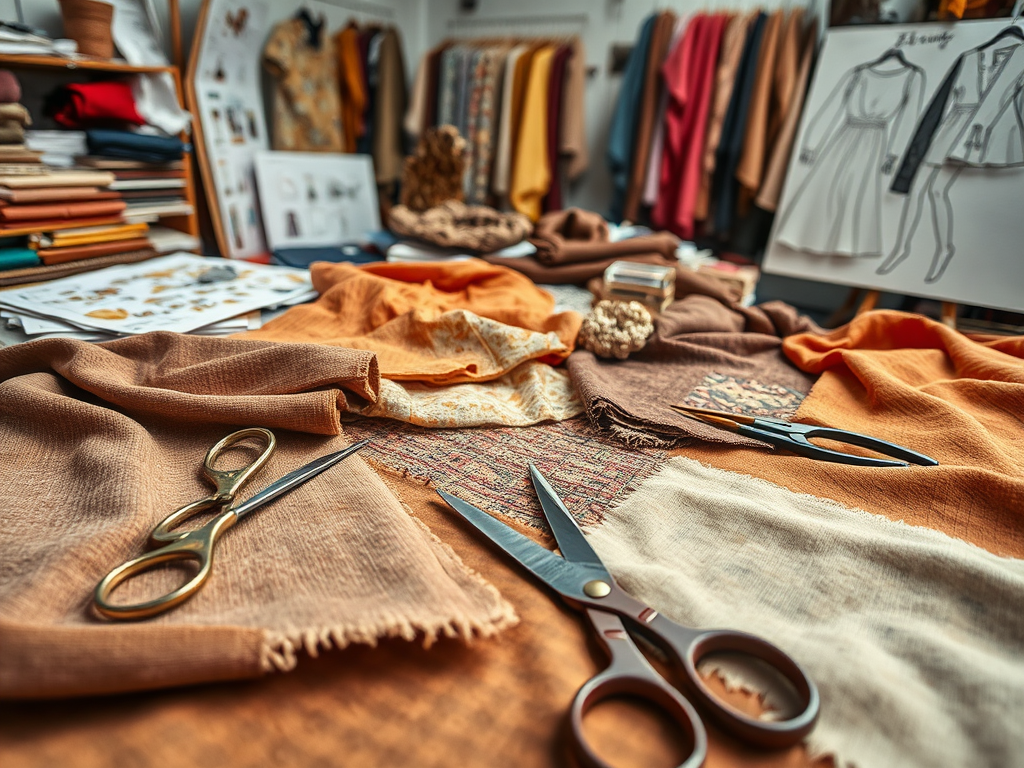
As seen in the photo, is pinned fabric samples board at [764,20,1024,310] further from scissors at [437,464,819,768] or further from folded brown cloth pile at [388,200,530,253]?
scissors at [437,464,819,768]

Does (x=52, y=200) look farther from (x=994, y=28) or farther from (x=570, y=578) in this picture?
(x=994, y=28)

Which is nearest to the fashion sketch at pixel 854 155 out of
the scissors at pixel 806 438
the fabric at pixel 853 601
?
the scissors at pixel 806 438

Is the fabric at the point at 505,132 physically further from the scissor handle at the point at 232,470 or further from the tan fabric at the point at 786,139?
the scissor handle at the point at 232,470

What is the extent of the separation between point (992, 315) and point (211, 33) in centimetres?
323

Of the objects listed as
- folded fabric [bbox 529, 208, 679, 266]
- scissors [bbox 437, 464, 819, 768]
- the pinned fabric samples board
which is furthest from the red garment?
scissors [bbox 437, 464, 819, 768]

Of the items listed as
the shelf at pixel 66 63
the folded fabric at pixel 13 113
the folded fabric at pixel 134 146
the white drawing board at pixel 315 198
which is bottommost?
the white drawing board at pixel 315 198

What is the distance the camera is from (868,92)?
228cm

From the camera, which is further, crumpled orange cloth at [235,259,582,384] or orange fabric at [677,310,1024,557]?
crumpled orange cloth at [235,259,582,384]

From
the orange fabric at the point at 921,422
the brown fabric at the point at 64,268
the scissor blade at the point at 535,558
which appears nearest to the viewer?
the scissor blade at the point at 535,558

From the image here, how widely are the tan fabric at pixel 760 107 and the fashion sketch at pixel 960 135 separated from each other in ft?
2.03

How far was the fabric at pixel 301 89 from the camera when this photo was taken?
2.71 meters

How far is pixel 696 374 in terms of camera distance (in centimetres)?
111

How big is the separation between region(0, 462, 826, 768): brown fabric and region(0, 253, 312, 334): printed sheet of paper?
2.63 feet

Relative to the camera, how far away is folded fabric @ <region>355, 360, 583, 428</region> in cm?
87
